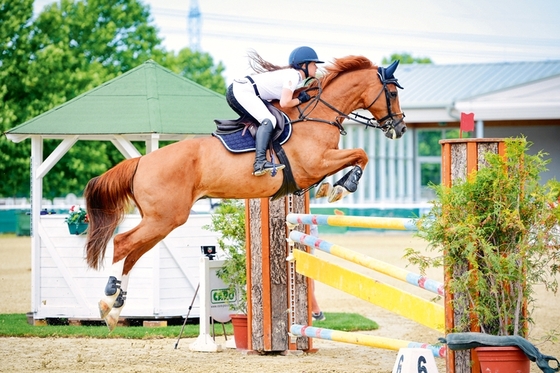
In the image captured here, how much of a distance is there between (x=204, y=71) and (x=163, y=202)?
49743 millimetres

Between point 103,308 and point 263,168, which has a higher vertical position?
point 263,168

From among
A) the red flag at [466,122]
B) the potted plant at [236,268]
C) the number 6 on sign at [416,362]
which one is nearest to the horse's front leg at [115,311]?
the potted plant at [236,268]

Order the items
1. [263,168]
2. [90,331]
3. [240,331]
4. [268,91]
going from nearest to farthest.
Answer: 1. [263,168]
2. [268,91]
3. [240,331]
4. [90,331]

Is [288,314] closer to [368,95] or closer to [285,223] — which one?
[285,223]

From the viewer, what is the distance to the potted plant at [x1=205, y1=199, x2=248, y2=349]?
27.1 ft

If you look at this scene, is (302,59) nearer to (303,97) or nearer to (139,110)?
(303,97)

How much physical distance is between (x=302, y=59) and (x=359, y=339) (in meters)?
2.31

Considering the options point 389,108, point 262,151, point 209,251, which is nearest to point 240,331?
point 209,251

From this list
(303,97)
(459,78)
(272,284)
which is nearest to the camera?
(303,97)

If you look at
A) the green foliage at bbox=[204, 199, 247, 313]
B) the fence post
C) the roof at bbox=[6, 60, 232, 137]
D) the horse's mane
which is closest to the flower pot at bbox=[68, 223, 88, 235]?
the roof at bbox=[6, 60, 232, 137]

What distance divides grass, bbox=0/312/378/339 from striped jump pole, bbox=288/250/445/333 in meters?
2.10

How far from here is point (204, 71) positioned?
182 feet

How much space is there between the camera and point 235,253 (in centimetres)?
842

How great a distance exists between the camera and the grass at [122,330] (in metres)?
9.26
